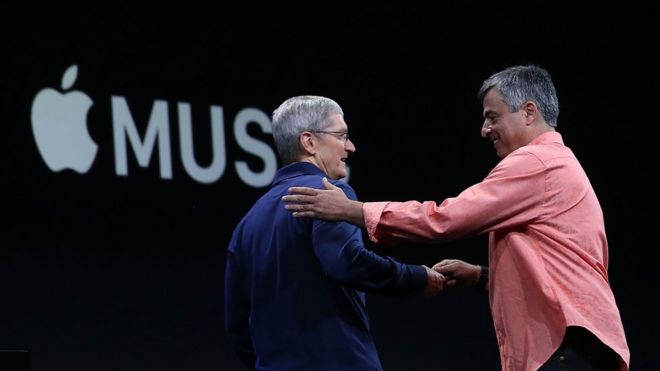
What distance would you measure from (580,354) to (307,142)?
0.81 meters

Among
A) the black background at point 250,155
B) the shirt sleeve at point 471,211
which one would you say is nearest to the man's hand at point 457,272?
the shirt sleeve at point 471,211

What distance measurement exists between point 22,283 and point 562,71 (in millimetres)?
2794

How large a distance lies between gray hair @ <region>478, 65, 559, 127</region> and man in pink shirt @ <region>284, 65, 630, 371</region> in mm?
165

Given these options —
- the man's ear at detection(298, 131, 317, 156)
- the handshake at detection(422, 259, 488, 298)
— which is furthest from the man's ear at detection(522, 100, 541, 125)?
the man's ear at detection(298, 131, 317, 156)

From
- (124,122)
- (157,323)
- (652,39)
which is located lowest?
(157,323)

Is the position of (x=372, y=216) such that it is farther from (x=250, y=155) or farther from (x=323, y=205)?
(x=250, y=155)

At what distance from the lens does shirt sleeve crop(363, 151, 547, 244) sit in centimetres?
228

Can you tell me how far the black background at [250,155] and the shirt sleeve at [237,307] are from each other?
4.66 feet

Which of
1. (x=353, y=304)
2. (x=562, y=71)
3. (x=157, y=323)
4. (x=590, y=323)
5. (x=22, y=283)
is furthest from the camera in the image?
(x=562, y=71)

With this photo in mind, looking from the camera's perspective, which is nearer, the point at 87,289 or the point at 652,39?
the point at 87,289

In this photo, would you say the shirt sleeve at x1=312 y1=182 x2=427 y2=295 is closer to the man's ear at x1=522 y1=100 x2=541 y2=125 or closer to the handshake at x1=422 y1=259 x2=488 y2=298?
the handshake at x1=422 y1=259 x2=488 y2=298

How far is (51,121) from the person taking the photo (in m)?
3.92

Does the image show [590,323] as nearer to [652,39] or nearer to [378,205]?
[378,205]

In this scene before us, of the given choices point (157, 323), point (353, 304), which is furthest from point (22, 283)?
point (353, 304)
